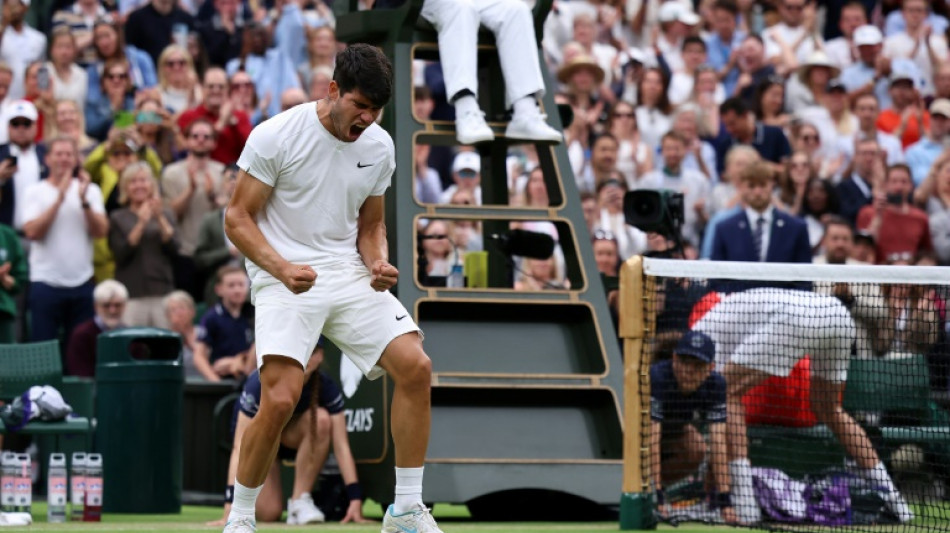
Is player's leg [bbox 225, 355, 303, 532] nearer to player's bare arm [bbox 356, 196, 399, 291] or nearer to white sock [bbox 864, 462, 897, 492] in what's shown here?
player's bare arm [bbox 356, 196, 399, 291]

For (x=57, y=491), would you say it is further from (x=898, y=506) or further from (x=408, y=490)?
(x=898, y=506)

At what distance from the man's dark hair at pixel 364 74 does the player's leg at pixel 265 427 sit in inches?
50.4

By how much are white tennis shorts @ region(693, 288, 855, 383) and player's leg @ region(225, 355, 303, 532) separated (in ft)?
12.4

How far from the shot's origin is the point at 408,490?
8.23 metres

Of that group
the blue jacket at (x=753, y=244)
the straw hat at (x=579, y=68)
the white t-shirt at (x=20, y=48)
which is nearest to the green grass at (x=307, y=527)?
the blue jacket at (x=753, y=244)

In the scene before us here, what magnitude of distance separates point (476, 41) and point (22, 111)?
5399mm

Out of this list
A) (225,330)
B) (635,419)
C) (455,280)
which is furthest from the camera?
(225,330)

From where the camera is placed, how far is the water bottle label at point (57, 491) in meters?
11.1

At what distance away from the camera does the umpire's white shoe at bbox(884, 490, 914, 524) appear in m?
10.8

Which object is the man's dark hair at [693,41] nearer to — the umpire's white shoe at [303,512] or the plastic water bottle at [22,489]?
the umpire's white shoe at [303,512]

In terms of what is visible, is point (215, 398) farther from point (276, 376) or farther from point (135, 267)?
point (276, 376)

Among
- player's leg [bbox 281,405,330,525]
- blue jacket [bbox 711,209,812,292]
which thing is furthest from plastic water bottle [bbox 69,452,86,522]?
blue jacket [bbox 711,209,812,292]

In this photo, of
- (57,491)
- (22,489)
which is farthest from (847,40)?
(22,489)

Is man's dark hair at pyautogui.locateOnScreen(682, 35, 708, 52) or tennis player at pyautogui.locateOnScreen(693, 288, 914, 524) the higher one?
man's dark hair at pyautogui.locateOnScreen(682, 35, 708, 52)
